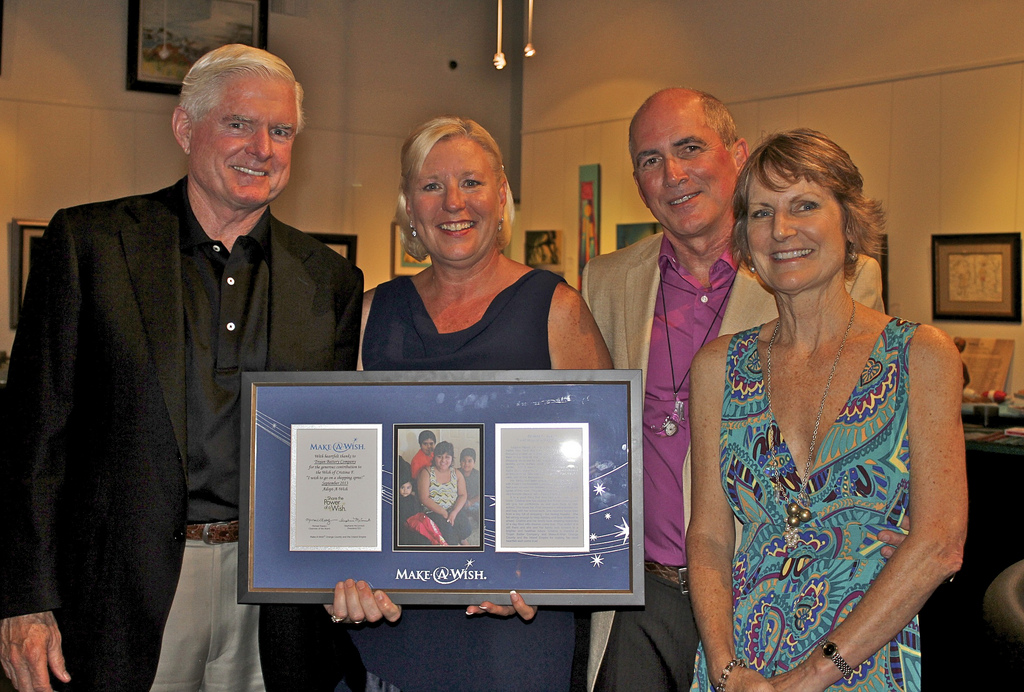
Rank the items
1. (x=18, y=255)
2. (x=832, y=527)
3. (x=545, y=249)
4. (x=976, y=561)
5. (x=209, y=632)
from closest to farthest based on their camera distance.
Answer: (x=832, y=527), (x=209, y=632), (x=976, y=561), (x=18, y=255), (x=545, y=249)

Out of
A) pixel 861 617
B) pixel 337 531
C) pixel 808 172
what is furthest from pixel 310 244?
pixel 861 617

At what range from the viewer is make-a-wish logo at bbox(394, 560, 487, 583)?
1924 mm

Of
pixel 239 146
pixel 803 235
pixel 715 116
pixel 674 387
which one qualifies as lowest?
pixel 674 387

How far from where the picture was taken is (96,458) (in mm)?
1948

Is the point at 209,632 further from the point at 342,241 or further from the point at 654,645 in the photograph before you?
the point at 342,241

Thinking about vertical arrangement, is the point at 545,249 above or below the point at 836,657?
above

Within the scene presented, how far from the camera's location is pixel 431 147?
2309mm

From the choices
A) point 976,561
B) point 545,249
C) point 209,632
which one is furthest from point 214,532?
point 545,249

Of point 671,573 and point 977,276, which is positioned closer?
point 671,573

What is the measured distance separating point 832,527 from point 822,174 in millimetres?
719

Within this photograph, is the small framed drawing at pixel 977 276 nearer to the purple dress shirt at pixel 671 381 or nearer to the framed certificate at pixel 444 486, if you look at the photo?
the purple dress shirt at pixel 671 381

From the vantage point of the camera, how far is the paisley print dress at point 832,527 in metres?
1.71

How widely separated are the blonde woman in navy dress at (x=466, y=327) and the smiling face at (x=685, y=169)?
1.26ft

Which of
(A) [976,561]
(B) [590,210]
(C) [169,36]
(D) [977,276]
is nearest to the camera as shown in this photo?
(A) [976,561]
